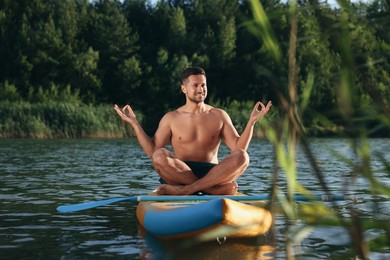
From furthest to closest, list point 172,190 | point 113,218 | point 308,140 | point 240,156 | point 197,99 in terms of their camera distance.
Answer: point 113,218, point 197,99, point 172,190, point 240,156, point 308,140

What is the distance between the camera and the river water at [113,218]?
1.61 meters

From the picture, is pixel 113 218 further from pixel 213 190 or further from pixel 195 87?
pixel 195 87

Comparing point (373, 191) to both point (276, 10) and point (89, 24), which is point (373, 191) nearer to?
point (276, 10)

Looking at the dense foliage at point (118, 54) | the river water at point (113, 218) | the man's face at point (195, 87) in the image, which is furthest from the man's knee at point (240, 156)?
the dense foliage at point (118, 54)

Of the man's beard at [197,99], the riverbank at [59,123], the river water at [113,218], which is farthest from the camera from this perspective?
the riverbank at [59,123]

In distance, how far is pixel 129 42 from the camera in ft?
149

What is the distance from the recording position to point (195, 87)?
5.87 meters

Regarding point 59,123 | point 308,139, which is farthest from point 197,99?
point 59,123

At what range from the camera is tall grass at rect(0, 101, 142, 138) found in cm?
2575

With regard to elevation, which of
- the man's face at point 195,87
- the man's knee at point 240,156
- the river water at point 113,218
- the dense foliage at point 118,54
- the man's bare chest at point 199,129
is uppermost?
the dense foliage at point 118,54

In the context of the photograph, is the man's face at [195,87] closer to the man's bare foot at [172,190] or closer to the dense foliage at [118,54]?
the man's bare foot at [172,190]

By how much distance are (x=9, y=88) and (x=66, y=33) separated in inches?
266

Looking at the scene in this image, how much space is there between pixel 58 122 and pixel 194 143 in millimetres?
21638

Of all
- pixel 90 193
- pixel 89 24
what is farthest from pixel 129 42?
pixel 90 193
